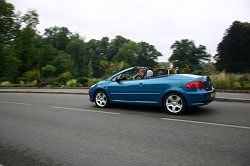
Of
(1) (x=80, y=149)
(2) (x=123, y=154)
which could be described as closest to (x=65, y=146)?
(1) (x=80, y=149)

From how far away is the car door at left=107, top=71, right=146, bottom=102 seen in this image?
8.92m

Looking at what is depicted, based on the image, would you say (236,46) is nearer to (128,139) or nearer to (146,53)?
(128,139)

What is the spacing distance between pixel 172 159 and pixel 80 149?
1.73 m

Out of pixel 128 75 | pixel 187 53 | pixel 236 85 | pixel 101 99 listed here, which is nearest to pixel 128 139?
pixel 128 75

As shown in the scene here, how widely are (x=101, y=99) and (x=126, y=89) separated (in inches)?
53.4

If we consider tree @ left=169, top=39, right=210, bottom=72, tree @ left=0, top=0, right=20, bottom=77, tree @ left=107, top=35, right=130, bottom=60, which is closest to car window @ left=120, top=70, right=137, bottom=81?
tree @ left=0, top=0, right=20, bottom=77

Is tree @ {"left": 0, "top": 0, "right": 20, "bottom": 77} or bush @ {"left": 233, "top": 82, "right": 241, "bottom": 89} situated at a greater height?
tree @ {"left": 0, "top": 0, "right": 20, "bottom": 77}

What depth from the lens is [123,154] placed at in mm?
4645

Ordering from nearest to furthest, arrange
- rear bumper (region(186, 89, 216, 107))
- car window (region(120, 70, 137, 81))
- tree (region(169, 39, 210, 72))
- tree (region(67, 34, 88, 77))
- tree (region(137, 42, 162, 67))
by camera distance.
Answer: rear bumper (region(186, 89, 216, 107))
car window (region(120, 70, 137, 81))
tree (region(169, 39, 210, 72))
tree (region(67, 34, 88, 77))
tree (region(137, 42, 162, 67))

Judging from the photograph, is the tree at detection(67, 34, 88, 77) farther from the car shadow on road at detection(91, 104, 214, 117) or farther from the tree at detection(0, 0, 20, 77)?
the car shadow on road at detection(91, 104, 214, 117)

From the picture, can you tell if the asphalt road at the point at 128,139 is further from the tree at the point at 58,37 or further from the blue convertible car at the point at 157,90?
the tree at the point at 58,37

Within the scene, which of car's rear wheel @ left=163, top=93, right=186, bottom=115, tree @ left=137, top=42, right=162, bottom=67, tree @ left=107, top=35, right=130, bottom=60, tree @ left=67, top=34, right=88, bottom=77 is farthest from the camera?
tree @ left=107, top=35, right=130, bottom=60

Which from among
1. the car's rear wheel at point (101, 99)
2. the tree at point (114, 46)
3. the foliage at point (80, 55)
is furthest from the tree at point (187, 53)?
the car's rear wheel at point (101, 99)

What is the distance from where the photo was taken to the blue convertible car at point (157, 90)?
798 cm
